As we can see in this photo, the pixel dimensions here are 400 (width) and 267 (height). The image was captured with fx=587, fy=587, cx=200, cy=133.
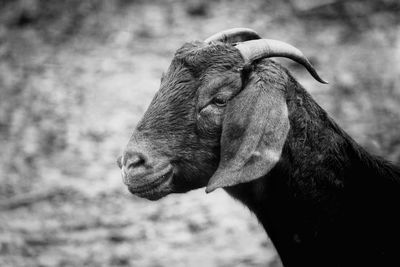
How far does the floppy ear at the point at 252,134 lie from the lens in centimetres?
324

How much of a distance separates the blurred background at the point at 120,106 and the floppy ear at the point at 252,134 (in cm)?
326

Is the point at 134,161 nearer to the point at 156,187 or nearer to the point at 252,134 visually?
the point at 156,187

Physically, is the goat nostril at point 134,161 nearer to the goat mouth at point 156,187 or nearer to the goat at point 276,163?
the goat at point 276,163

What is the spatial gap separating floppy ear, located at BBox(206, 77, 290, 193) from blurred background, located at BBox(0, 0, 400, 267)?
3.26m

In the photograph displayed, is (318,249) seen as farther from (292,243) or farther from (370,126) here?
(370,126)

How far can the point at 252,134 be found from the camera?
130 inches

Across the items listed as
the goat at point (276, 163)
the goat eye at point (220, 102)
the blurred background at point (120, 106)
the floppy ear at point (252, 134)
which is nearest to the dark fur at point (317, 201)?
the goat at point (276, 163)

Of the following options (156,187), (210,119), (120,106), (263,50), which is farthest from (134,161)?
(120,106)

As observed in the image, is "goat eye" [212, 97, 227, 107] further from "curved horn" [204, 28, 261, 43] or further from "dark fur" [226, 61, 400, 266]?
"curved horn" [204, 28, 261, 43]

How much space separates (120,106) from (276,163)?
6298mm

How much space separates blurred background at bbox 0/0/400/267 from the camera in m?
6.95

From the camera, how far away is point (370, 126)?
27.1ft

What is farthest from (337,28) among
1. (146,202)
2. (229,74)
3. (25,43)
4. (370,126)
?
(229,74)

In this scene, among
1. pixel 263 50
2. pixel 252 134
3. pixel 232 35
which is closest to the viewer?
pixel 252 134
